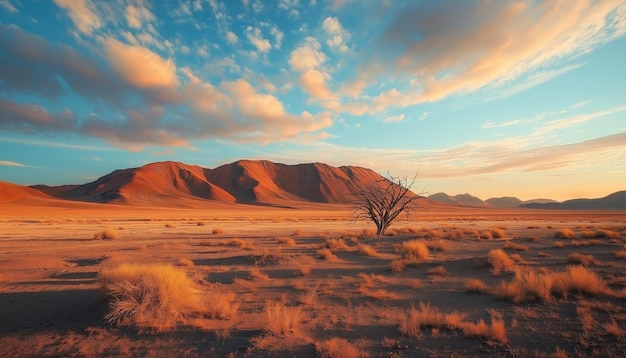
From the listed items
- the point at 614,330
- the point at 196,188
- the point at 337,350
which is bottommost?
the point at 337,350

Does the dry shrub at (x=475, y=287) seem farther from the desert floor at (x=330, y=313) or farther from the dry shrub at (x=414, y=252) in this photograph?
the dry shrub at (x=414, y=252)

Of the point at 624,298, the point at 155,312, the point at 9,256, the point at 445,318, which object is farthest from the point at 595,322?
the point at 9,256

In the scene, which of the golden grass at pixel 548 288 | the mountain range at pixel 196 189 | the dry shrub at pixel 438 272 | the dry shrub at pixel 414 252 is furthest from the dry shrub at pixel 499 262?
the mountain range at pixel 196 189

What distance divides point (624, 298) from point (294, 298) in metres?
7.45

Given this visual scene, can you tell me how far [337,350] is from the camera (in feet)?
17.3

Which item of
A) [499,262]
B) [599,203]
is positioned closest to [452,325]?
[499,262]

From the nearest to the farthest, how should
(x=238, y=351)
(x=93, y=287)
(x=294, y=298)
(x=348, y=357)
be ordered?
(x=348, y=357)
(x=238, y=351)
(x=294, y=298)
(x=93, y=287)

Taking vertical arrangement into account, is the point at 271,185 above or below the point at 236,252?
above

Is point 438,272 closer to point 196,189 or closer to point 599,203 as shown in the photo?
point 196,189

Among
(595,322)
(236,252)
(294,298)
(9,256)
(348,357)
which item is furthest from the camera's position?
(236,252)

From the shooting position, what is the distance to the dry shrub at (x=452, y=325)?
5801 millimetres

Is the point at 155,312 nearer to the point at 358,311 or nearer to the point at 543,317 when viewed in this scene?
the point at 358,311

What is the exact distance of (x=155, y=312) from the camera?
6.79 m

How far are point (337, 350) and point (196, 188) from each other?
165m
